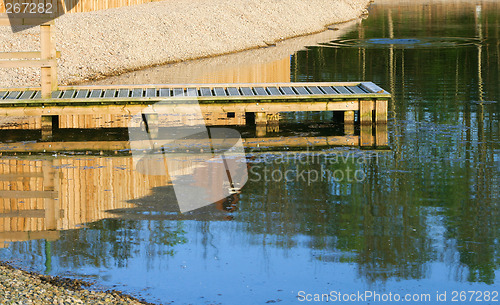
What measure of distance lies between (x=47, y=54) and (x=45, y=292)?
927 centimetres

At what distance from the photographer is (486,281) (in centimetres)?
844

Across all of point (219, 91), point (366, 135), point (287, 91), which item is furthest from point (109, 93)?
point (366, 135)

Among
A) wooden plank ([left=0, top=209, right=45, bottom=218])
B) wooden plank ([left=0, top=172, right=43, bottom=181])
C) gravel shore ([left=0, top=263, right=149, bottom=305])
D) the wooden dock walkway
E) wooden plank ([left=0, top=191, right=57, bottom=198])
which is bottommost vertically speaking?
gravel shore ([left=0, top=263, right=149, bottom=305])

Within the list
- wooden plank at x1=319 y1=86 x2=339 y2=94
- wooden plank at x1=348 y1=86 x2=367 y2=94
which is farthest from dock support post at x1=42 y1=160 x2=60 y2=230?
wooden plank at x1=348 y1=86 x2=367 y2=94

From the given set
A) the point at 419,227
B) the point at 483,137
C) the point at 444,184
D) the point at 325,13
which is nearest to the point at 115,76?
the point at 483,137

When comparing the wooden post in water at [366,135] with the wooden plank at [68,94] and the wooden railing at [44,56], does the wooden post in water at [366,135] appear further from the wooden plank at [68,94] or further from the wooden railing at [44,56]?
the wooden railing at [44,56]

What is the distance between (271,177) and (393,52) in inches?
800

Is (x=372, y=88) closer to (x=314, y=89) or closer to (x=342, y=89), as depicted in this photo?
(x=342, y=89)

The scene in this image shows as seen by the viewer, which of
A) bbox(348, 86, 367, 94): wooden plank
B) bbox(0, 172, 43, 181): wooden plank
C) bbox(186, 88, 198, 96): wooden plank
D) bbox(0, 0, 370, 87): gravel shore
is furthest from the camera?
bbox(0, 0, 370, 87): gravel shore

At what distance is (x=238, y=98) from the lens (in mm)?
15781

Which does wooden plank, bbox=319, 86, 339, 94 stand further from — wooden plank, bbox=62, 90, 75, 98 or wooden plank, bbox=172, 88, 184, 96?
wooden plank, bbox=62, 90, 75, 98

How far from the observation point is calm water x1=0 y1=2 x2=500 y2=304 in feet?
27.9

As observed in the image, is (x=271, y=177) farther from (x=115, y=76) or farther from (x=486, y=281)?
(x=115, y=76)

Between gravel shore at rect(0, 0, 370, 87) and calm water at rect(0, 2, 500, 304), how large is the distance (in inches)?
437
